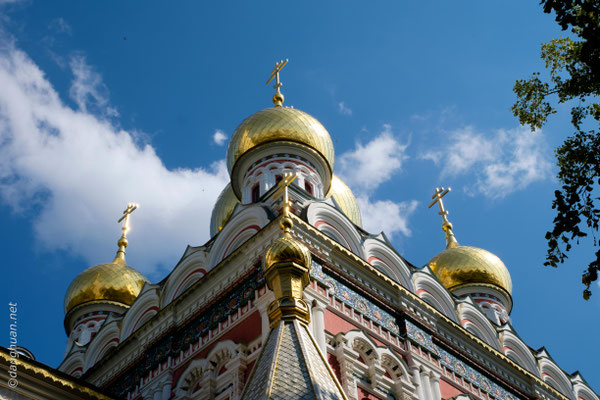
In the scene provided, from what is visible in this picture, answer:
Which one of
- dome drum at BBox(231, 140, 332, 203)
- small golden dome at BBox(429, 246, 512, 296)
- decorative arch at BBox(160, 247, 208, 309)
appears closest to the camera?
decorative arch at BBox(160, 247, 208, 309)

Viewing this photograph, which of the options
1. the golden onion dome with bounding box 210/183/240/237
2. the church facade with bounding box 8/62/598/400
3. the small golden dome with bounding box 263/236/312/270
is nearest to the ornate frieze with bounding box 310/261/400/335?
the church facade with bounding box 8/62/598/400

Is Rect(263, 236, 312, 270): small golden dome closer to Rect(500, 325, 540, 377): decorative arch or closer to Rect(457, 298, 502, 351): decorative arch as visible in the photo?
Rect(457, 298, 502, 351): decorative arch

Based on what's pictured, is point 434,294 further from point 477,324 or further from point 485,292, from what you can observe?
point 485,292

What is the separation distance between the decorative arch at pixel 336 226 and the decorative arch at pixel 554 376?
14.2ft

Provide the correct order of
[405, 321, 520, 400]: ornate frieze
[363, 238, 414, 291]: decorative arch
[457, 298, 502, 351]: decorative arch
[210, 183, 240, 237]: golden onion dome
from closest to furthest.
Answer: [405, 321, 520, 400]: ornate frieze < [363, 238, 414, 291]: decorative arch < [457, 298, 502, 351]: decorative arch < [210, 183, 240, 237]: golden onion dome

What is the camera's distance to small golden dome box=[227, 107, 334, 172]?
42.1ft

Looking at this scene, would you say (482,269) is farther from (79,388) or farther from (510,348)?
(79,388)

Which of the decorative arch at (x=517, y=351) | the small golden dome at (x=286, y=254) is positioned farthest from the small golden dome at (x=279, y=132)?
the small golden dome at (x=286, y=254)

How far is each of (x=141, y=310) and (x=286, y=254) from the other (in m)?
6.15

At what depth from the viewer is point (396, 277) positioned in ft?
35.8

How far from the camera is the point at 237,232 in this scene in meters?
10.7

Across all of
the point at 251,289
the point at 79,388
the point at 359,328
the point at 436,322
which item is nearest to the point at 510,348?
the point at 436,322

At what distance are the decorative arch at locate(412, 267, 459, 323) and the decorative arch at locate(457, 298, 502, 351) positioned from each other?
0.48 meters

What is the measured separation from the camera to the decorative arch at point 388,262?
1084cm
